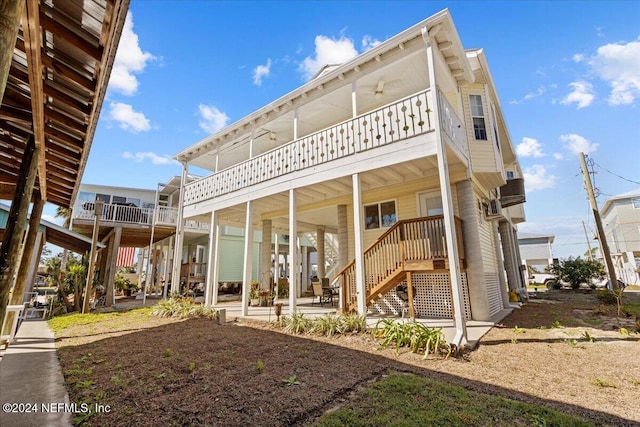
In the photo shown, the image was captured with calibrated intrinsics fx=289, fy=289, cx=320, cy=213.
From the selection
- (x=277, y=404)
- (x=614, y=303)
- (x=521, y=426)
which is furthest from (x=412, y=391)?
(x=614, y=303)

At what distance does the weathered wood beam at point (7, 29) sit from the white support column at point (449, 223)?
635 centimetres

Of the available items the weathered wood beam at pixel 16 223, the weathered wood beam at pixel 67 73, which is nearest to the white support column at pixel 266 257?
the weathered wood beam at pixel 16 223

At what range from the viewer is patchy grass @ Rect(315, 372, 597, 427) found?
9.58 feet

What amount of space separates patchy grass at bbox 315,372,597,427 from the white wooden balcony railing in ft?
17.3

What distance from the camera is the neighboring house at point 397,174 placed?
23.4ft

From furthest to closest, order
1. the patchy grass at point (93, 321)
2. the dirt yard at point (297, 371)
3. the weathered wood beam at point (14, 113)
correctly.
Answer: the patchy grass at point (93, 321)
the weathered wood beam at point (14, 113)
the dirt yard at point (297, 371)

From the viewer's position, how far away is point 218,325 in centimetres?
848

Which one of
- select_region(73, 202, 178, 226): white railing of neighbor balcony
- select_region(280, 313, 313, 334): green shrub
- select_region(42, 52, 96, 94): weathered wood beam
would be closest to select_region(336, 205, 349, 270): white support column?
select_region(280, 313, 313, 334): green shrub

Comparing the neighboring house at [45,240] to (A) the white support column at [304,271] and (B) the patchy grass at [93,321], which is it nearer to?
(B) the patchy grass at [93,321]

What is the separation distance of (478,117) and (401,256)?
5.68m

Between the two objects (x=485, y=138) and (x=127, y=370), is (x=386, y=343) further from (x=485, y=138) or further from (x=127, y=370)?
(x=485, y=138)

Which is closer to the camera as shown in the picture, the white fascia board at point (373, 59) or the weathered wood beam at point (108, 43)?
the weathered wood beam at point (108, 43)

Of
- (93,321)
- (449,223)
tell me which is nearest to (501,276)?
(449,223)

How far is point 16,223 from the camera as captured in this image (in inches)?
168
